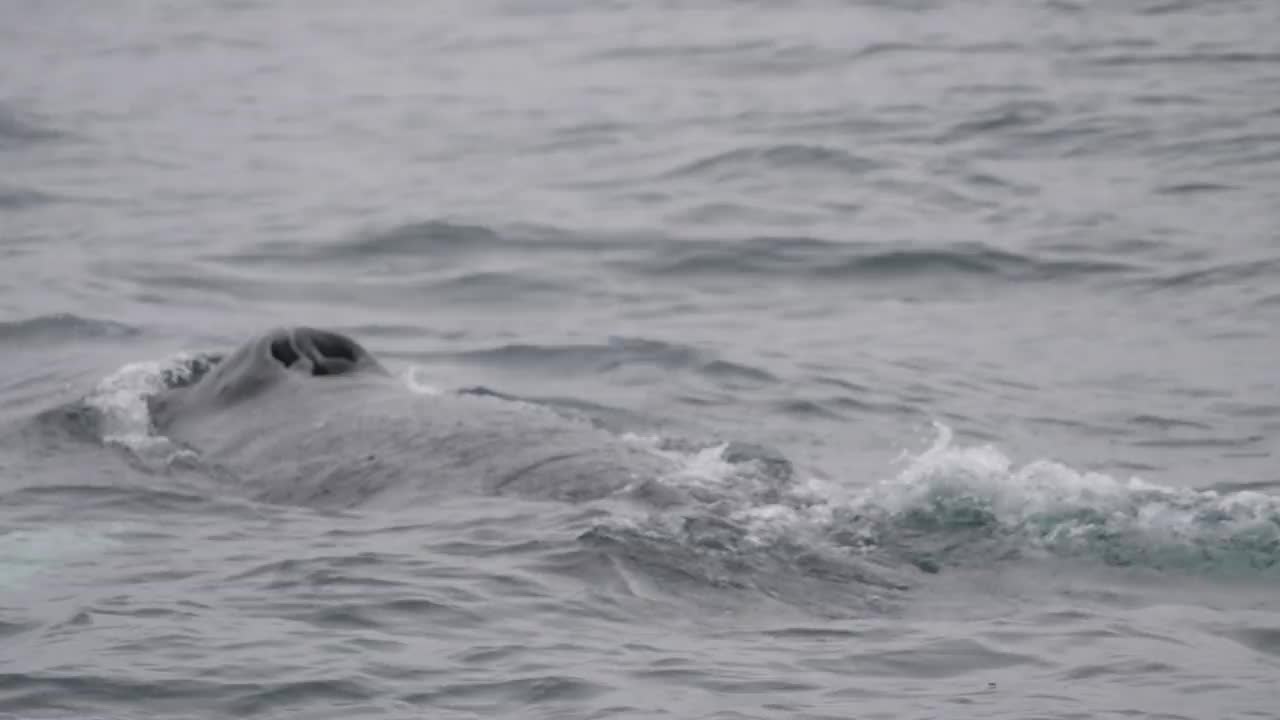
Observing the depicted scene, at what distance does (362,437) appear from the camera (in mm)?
10023

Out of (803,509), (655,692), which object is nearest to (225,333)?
(803,509)

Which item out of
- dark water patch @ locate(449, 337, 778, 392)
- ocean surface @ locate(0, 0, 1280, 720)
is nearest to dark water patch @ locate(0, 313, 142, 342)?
ocean surface @ locate(0, 0, 1280, 720)

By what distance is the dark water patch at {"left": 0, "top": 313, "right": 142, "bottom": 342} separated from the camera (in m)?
14.6

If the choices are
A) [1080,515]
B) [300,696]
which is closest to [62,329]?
[1080,515]

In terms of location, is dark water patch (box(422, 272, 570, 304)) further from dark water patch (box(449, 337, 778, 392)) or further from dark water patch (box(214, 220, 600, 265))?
dark water patch (box(449, 337, 778, 392))

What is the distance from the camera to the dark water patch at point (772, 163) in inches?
771

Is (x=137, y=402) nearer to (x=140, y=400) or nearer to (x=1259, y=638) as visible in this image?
(x=140, y=400)

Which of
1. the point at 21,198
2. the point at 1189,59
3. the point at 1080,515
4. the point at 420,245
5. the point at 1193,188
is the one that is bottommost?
the point at 1080,515

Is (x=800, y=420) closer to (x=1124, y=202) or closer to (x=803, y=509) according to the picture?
(x=803, y=509)

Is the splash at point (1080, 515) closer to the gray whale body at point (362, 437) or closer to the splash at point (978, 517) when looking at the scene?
the splash at point (978, 517)

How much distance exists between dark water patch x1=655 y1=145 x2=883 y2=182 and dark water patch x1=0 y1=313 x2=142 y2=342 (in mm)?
6056

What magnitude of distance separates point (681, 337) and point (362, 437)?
480 cm

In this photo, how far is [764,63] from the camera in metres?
24.4

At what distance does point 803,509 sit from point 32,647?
3.01 meters
